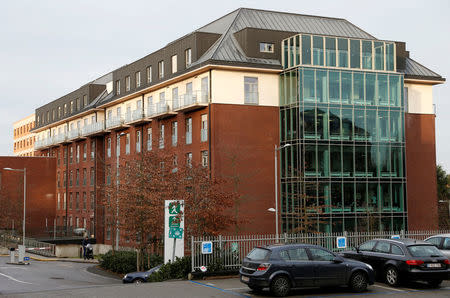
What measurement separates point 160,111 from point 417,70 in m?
21.3

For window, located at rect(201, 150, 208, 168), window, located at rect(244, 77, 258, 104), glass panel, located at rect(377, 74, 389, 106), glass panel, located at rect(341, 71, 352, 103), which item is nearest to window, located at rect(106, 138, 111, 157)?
window, located at rect(201, 150, 208, 168)

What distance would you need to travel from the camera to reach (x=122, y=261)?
3828cm

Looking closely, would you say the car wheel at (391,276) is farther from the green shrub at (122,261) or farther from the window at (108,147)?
the window at (108,147)

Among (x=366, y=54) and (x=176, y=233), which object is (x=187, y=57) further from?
(x=176, y=233)

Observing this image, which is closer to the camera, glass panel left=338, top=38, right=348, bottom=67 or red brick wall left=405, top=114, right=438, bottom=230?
glass panel left=338, top=38, right=348, bottom=67

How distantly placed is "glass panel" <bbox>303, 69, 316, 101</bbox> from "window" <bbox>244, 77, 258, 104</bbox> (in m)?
3.63

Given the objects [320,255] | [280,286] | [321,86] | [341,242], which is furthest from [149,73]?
[280,286]

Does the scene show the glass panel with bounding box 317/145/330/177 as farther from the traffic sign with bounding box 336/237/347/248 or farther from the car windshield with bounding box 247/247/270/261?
the car windshield with bounding box 247/247/270/261

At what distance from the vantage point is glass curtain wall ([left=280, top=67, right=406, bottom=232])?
4166 centimetres

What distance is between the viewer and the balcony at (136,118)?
51000 millimetres

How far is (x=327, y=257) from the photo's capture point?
61.2 ft

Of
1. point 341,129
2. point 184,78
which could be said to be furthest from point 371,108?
point 184,78

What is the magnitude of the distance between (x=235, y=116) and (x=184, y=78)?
19.6 feet

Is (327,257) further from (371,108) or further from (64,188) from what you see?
(64,188)
